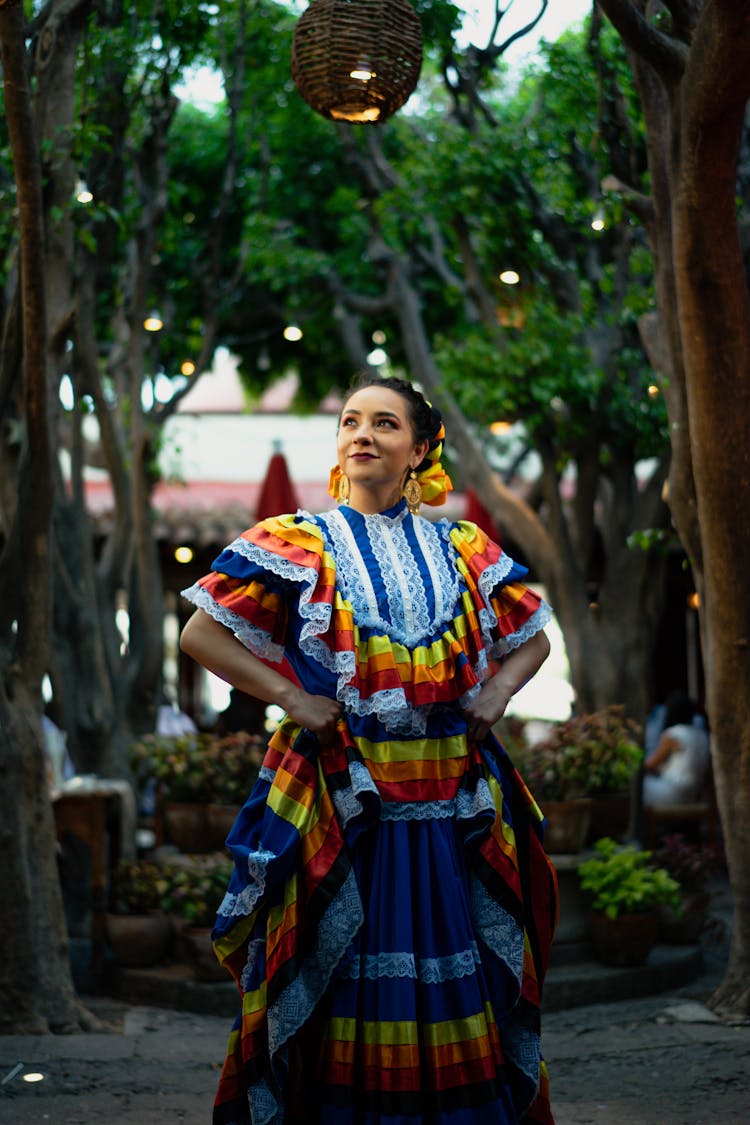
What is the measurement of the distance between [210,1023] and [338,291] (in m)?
7.61

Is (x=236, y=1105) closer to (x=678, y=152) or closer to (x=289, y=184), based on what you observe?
(x=678, y=152)

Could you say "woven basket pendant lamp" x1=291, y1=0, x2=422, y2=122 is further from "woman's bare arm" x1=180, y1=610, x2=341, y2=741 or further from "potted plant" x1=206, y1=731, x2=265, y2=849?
"potted plant" x1=206, y1=731, x2=265, y2=849

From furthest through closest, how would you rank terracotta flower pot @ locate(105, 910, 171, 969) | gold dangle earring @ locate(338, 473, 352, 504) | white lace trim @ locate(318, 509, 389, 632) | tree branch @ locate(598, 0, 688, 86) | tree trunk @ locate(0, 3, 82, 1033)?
terracotta flower pot @ locate(105, 910, 171, 969), tree trunk @ locate(0, 3, 82, 1033), tree branch @ locate(598, 0, 688, 86), gold dangle earring @ locate(338, 473, 352, 504), white lace trim @ locate(318, 509, 389, 632)

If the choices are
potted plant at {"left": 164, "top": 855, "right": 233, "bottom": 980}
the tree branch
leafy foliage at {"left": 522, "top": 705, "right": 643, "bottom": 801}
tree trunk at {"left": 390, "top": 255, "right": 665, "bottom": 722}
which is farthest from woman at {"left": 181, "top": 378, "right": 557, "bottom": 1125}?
tree trunk at {"left": 390, "top": 255, "right": 665, "bottom": 722}

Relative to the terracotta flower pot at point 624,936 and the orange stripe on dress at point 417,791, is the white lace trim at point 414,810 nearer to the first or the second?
the orange stripe on dress at point 417,791

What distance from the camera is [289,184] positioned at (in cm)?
1373

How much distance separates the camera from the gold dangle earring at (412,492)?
3.82 meters

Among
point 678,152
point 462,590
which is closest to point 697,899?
point 678,152

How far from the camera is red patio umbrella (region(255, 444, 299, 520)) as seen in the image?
436 inches

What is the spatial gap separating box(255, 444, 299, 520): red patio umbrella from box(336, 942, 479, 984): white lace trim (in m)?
7.80

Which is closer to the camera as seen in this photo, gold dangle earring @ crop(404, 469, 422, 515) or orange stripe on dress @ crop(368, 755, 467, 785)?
orange stripe on dress @ crop(368, 755, 467, 785)

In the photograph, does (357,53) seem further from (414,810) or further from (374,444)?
(414,810)

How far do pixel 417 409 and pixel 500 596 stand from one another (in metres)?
0.55

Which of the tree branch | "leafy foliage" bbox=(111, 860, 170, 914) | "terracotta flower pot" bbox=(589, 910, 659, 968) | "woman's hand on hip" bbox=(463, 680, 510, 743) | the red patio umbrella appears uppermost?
the tree branch
